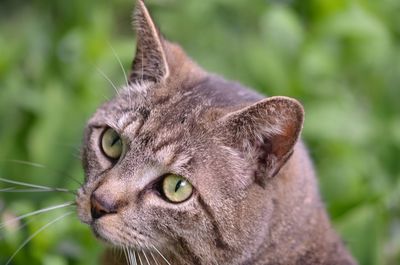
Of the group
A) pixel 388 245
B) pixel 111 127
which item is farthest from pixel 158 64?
pixel 388 245

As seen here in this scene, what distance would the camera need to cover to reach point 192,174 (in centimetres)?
325

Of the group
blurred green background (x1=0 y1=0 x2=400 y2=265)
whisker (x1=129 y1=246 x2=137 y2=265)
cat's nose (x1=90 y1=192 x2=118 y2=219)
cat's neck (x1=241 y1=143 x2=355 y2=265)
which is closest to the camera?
cat's nose (x1=90 y1=192 x2=118 y2=219)

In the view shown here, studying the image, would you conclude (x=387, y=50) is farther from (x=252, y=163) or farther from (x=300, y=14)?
(x=252, y=163)

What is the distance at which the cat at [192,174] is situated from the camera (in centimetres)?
321

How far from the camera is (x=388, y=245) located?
4.77 metres

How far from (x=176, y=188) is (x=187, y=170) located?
3.1 inches

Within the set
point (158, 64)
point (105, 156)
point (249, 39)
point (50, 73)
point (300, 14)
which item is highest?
point (158, 64)

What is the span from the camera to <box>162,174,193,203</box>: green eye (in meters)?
3.22

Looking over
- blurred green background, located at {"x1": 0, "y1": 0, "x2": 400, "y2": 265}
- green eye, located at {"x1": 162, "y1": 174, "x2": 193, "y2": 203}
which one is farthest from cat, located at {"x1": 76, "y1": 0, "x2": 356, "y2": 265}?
blurred green background, located at {"x1": 0, "y1": 0, "x2": 400, "y2": 265}

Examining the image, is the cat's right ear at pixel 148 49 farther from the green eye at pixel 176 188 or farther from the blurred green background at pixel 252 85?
the blurred green background at pixel 252 85

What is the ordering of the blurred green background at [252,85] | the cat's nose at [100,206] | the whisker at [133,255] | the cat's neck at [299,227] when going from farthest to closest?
the blurred green background at [252,85]
the cat's neck at [299,227]
the whisker at [133,255]
the cat's nose at [100,206]

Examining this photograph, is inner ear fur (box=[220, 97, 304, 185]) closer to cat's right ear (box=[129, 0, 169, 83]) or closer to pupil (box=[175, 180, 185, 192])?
pupil (box=[175, 180, 185, 192])

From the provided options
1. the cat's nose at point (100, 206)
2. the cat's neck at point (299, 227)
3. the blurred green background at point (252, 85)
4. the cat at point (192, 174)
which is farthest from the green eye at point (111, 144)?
the blurred green background at point (252, 85)

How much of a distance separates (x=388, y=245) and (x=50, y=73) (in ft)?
7.60
